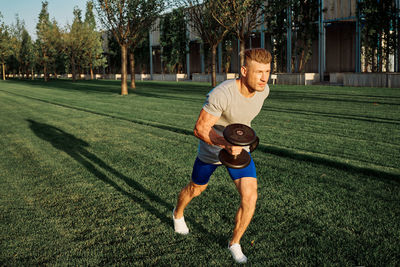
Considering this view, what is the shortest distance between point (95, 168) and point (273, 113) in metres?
8.07

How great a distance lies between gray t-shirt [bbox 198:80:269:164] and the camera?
3.16m

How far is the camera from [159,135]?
9.78 meters

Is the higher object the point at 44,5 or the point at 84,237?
the point at 44,5

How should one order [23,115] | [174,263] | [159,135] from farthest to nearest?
[23,115] < [159,135] < [174,263]

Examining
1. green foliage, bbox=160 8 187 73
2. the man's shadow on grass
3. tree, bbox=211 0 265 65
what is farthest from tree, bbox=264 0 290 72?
the man's shadow on grass

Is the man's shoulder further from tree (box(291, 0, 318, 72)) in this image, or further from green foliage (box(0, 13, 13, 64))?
green foliage (box(0, 13, 13, 64))

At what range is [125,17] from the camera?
24.4 metres

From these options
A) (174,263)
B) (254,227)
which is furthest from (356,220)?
(174,263)

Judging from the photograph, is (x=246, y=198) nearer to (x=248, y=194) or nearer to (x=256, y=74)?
(x=248, y=194)

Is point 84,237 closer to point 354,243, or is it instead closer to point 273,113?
point 354,243

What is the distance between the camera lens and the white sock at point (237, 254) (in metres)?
3.36

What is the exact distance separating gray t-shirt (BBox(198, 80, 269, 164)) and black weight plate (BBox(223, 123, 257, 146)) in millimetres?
258

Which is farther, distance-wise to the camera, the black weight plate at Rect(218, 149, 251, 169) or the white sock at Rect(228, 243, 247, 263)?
the white sock at Rect(228, 243, 247, 263)

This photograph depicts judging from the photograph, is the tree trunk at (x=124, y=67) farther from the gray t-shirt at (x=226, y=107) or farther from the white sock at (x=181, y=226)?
the gray t-shirt at (x=226, y=107)
